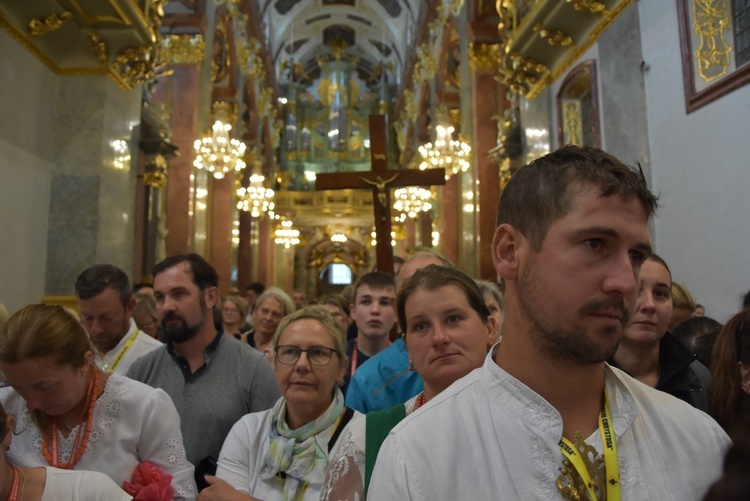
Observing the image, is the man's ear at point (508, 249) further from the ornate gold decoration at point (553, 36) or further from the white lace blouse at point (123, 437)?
the ornate gold decoration at point (553, 36)

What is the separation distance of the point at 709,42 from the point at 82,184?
24.3 ft

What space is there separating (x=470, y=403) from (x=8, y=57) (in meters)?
7.52

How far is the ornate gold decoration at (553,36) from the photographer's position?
7984 millimetres

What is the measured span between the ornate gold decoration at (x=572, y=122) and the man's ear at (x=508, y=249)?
7743 mm

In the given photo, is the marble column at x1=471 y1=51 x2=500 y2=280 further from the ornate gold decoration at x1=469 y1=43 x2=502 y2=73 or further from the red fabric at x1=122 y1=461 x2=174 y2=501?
the red fabric at x1=122 y1=461 x2=174 y2=501

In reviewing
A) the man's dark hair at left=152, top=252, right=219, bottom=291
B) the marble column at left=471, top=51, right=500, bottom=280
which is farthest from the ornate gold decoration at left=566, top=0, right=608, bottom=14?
the man's dark hair at left=152, top=252, right=219, bottom=291

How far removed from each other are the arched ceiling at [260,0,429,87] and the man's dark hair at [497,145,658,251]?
76.0ft

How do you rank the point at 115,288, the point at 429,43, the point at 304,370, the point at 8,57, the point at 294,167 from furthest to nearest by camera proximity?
the point at 294,167 → the point at 429,43 → the point at 8,57 → the point at 115,288 → the point at 304,370

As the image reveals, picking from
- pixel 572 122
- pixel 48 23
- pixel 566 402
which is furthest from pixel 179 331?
pixel 572 122

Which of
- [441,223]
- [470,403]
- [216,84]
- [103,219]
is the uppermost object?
[216,84]

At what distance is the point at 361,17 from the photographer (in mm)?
29766

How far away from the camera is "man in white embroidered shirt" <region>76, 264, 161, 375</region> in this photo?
12.5 feet

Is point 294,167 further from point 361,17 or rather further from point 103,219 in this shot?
point 103,219

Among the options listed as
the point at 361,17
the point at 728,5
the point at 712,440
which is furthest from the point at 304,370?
the point at 361,17
